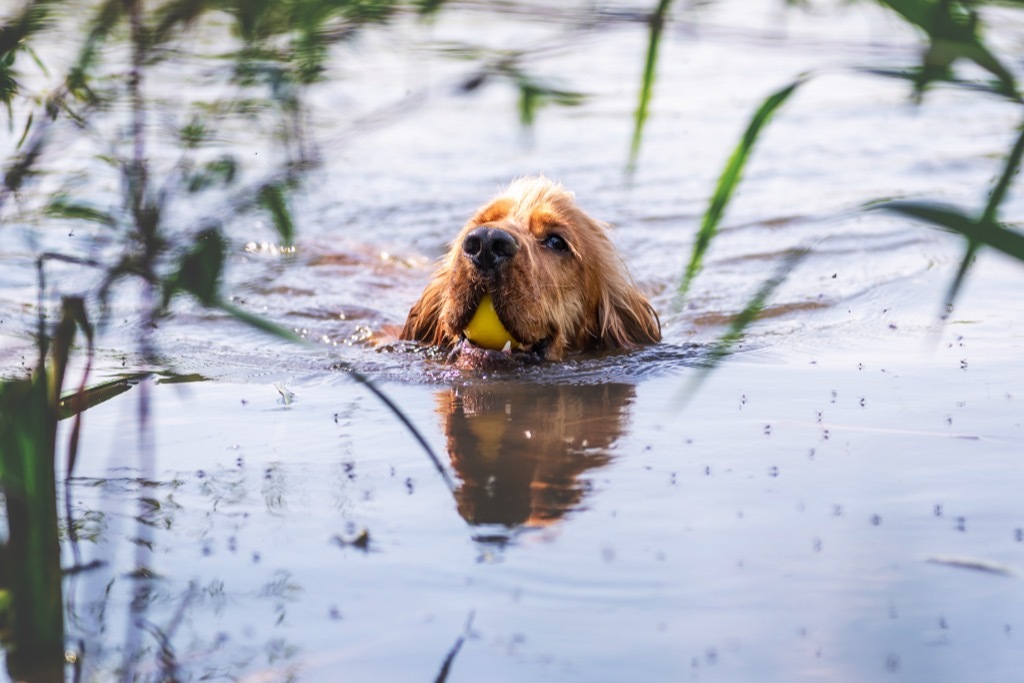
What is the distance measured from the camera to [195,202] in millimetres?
2105

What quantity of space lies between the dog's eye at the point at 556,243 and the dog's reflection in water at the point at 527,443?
2.52 feet

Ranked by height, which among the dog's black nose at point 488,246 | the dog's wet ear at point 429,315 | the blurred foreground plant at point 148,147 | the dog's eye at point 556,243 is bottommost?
the dog's wet ear at point 429,315

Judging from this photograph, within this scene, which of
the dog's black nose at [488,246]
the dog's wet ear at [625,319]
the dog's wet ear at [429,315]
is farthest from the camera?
the dog's wet ear at [625,319]

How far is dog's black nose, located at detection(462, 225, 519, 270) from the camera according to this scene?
4.80 metres

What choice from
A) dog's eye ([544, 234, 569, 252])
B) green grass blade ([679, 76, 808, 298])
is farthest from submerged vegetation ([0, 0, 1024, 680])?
dog's eye ([544, 234, 569, 252])

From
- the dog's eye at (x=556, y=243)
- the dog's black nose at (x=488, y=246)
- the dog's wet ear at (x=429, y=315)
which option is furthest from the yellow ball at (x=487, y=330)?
the dog's eye at (x=556, y=243)

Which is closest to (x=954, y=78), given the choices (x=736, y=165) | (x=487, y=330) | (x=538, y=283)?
(x=736, y=165)

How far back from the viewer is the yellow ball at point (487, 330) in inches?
196

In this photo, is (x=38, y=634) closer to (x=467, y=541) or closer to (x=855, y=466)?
(x=467, y=541)

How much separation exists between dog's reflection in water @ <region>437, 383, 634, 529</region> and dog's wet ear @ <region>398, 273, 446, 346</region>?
0.75m

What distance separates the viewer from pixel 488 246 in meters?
4.80

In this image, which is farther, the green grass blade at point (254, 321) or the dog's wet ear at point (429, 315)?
the dog's wet ear at point (429, 315)

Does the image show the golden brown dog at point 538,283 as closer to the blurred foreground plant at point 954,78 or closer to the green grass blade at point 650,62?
the green grass blade at point 650,62

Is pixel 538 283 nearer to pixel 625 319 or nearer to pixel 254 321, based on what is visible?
pixel 625 319
